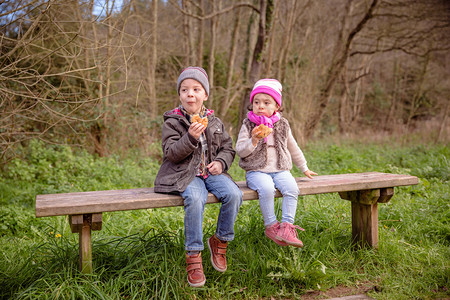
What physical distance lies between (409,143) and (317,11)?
18.5ft

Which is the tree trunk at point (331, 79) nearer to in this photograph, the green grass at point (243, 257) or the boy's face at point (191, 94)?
the green grass at point (243, 257)

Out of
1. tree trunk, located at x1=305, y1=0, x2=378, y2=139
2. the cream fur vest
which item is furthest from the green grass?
tree trunk, located at x1=305, y1=0, x2=378, y2=139

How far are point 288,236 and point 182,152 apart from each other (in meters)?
1.05

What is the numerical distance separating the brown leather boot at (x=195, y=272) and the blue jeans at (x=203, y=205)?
0.23 ft

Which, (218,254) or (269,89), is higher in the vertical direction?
(269,89)

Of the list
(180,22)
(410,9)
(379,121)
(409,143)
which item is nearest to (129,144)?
(180,22)

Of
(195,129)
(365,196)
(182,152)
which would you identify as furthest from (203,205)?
(365,196)

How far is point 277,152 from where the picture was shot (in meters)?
3.42

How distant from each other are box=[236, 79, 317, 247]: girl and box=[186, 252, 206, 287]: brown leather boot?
2.18 feet

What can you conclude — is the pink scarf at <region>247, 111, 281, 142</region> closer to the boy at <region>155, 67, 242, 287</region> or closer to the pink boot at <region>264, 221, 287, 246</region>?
the boy at <region>155, 67, 242, 287</region>

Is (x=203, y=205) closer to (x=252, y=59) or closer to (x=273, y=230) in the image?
(x=273, y=230)

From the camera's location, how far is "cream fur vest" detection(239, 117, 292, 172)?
11.0 feet

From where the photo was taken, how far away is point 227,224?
116 inches

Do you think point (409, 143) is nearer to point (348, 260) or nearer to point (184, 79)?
point (348, 260)
